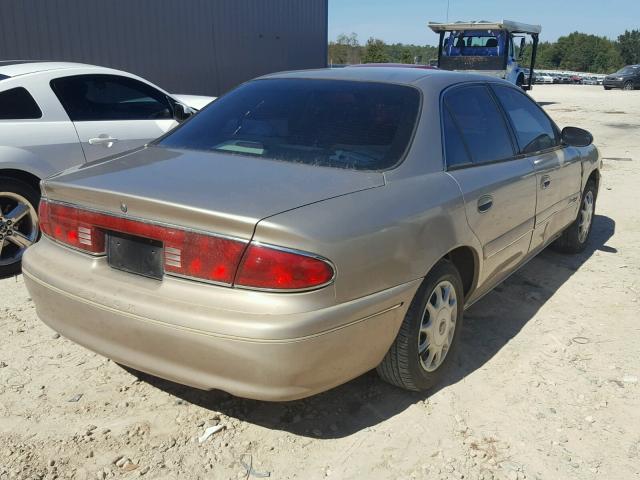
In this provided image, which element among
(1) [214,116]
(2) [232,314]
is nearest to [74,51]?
(1) [214,116]

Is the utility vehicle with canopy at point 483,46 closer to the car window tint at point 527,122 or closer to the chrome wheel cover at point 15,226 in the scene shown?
the car window tint at point 527,122

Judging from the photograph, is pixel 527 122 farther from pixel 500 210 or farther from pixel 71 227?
pixel 71 227

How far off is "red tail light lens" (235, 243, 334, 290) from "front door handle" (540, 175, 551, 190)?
7.69ft

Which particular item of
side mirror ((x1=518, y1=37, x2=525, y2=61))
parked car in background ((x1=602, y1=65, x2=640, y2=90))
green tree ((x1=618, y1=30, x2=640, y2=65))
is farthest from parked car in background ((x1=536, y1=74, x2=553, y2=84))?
green tree ((x1=618, y1=30, x2=640, y2=65))

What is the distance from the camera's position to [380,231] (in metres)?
2.45

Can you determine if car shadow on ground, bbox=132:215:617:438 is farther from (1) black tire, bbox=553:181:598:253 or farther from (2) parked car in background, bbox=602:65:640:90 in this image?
(2) parked car in background, bbox=602:65:640:90

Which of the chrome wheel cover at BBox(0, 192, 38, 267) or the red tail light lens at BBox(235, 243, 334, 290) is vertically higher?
the red tail light lens at BBox(235, 243, 334, 290)

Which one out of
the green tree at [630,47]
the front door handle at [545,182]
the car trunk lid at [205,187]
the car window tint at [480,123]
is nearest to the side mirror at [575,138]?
the front door handle at [545,182]

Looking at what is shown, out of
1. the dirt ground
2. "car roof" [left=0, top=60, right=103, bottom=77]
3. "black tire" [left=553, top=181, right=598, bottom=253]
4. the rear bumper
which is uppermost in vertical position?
"car roof" [left=0, top=60, right=103, bottom=77]

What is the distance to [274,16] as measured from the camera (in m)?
17.0

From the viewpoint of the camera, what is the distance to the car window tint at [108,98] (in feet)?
16.7

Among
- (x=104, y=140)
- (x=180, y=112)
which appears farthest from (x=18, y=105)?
(x=180, y=112)

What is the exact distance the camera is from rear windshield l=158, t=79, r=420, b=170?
9.46ft

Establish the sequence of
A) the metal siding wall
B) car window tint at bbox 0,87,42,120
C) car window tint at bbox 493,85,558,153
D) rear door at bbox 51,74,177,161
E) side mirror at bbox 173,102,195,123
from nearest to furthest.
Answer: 1. car window tint at bbox 493,85,558,153
2. car window tint at bbox 0,87,42,120
3. rear door at bbox 51,74,177,161
4. side mirror at bbox 173,102,195,123
5. the metal siding wall
